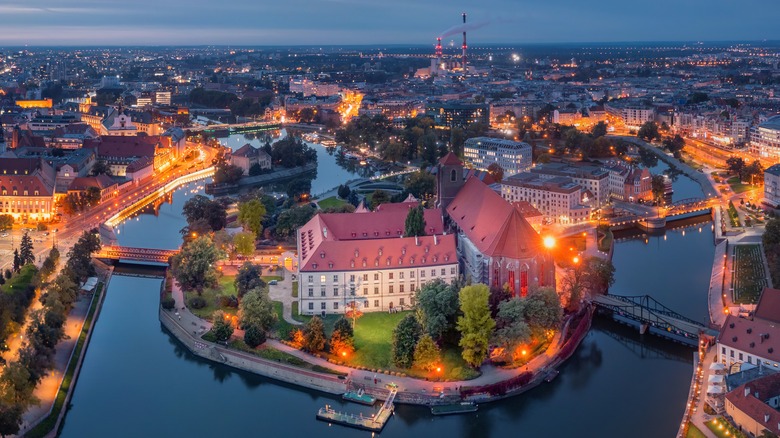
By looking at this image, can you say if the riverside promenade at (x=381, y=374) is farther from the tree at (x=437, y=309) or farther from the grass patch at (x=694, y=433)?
the grass patch at (x=694, y=433)

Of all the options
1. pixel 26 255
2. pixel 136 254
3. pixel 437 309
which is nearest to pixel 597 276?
pixel 437 309

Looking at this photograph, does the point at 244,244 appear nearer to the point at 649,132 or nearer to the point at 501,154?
the point at 501,154

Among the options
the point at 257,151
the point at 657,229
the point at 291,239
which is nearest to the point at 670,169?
the point at 657,229

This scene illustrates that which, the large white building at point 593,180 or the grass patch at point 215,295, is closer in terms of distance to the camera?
the grass patch at point 215,295

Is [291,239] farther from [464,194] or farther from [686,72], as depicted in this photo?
[686,72]

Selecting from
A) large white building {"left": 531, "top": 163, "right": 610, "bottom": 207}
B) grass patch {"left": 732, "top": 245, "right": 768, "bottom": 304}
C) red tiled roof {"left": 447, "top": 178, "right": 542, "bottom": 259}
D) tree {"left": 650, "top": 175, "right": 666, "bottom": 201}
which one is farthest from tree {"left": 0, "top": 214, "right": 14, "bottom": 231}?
tree {"left": 650, "top": 175, "right": 666, "bottom": 201}

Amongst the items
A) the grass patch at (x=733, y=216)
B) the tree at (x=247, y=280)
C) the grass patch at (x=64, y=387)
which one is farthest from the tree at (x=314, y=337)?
the grass patch at (x=733, y=216)
